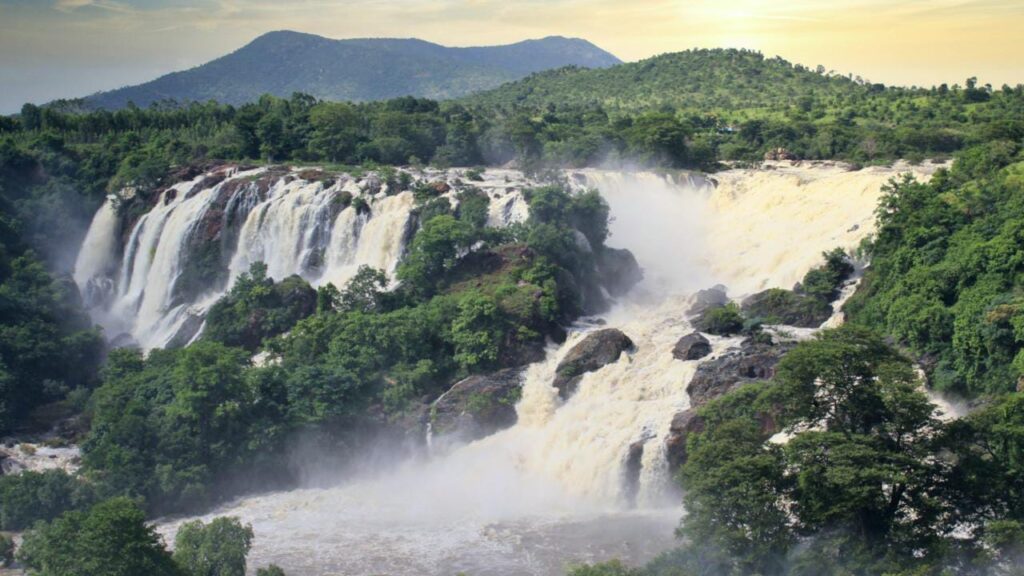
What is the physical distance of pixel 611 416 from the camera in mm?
28594

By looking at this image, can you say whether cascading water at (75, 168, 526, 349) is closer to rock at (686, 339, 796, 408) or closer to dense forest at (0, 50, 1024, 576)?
dense forest at (0, 50, 1024, 576)

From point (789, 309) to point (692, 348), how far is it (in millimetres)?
4191

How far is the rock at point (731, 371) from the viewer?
1097 inches

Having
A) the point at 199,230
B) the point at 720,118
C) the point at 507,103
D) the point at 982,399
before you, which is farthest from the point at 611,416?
the point at 507,103

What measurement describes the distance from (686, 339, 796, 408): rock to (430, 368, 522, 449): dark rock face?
5.28m

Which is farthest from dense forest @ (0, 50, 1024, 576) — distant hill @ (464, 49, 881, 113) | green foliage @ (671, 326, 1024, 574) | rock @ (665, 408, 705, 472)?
distant hill @ (464, 49, 881, 113)

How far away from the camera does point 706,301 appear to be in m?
34.5

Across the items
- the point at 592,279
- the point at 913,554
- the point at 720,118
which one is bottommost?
the point at 913,554

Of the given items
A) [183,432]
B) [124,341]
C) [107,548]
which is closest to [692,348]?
[183,432]

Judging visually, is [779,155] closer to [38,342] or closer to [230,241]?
[230,241]

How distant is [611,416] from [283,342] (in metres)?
11.4

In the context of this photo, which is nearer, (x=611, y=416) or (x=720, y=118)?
(x=611, y=416)

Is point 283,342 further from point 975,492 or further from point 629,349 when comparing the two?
point 975,492

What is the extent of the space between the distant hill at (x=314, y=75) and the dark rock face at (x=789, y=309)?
116203 millimetres
